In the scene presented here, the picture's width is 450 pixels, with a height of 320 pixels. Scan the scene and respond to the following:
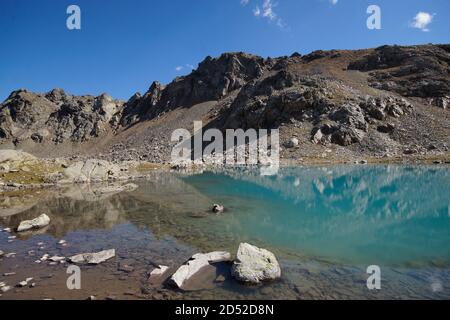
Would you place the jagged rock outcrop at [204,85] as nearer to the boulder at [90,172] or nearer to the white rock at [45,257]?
the boulder at [90,172]

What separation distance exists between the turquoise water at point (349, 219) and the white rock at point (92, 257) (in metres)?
6.80

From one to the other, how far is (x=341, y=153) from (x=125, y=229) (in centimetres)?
A: 6687

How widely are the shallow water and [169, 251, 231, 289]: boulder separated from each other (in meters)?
0.42

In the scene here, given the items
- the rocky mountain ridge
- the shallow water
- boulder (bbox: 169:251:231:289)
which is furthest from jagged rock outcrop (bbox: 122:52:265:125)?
boulder (bbox: 169:251:231:289)

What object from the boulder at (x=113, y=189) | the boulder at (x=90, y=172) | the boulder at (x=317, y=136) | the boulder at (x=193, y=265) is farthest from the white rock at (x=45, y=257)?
the boulder at (x=317, y=136)

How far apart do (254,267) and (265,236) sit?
6690 millimetres

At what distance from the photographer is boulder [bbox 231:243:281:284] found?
1103cm

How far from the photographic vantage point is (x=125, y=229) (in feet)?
67.1

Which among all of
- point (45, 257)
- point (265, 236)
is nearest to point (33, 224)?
point (45, 257)

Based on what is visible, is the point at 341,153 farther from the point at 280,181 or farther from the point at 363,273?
the point at 363,273

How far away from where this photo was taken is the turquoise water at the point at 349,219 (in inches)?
586

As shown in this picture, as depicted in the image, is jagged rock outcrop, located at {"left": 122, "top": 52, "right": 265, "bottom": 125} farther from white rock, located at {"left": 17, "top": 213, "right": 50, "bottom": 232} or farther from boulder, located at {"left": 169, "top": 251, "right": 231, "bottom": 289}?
boulder, located at {"left": 169, "top": 251, "right": 231, "bottom": 289}

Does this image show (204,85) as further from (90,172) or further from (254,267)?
(254,267)

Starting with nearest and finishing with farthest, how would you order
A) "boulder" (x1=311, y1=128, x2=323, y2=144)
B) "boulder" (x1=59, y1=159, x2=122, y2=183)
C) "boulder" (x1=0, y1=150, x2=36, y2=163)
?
"boulder" (x1=0, y1=150, x2=36, y2=163) < "boulder" (x1=59, y1=159, x2=122, y2=183) < "boulder" (x1=311, y1=128, x2=323, y2=144)
